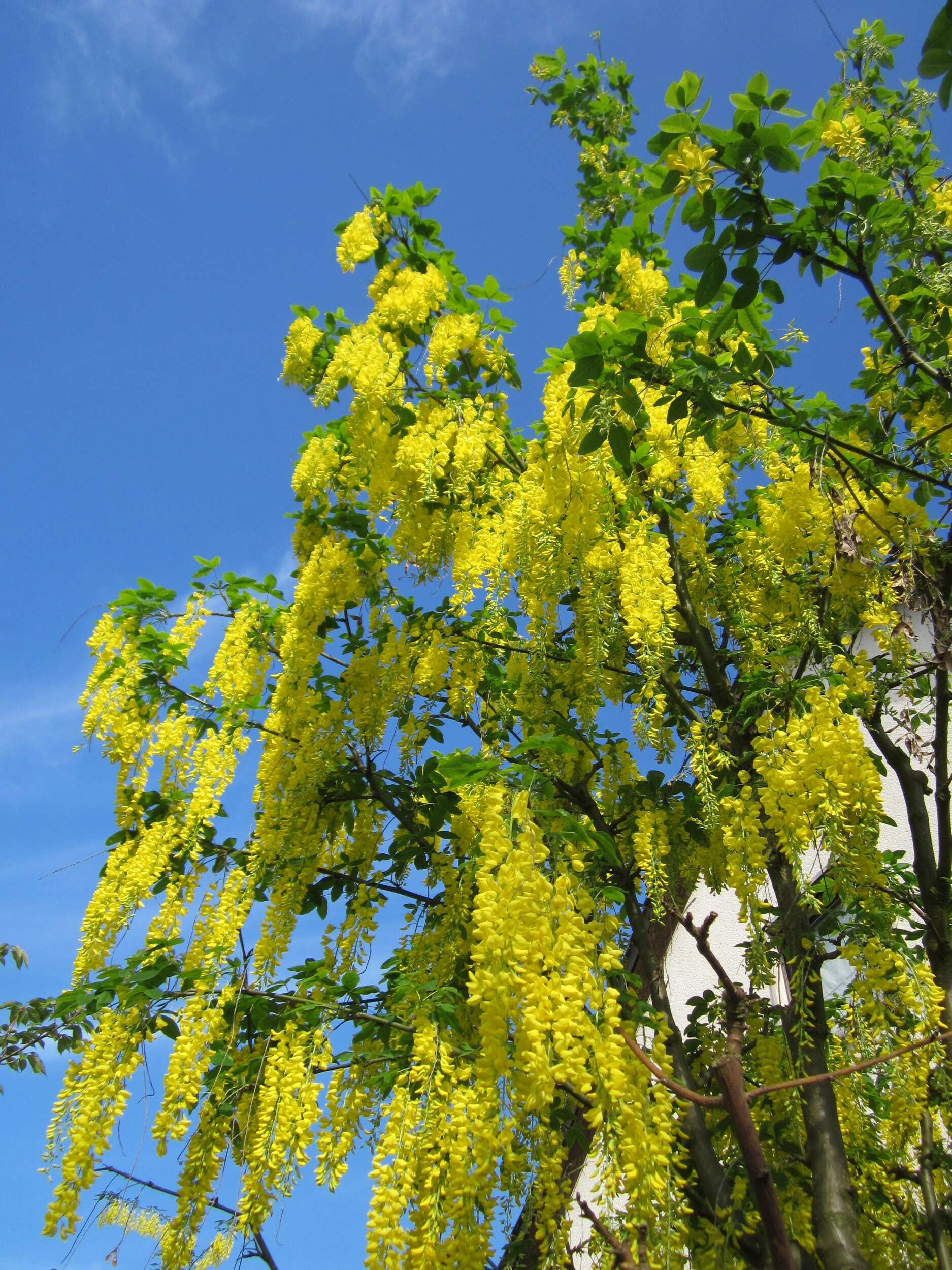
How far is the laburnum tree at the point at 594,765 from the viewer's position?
2.62 metres

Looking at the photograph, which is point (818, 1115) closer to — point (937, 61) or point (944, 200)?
point (937, 61)

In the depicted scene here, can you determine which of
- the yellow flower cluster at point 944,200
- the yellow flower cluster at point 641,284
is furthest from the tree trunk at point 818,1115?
the yellow flower cluster at point 944,200

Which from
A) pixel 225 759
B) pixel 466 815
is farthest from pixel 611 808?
pixel 225 759

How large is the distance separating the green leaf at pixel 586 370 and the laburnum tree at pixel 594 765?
0.01 m

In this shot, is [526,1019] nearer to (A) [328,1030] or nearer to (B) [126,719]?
(A) [328,1030]

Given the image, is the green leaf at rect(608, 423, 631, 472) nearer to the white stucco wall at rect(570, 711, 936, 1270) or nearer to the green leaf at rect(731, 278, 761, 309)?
the green leaf at rect(731, 278, 761, 309)

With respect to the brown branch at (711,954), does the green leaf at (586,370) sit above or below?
above

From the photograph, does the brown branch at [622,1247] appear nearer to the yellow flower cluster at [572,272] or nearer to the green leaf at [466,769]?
the green leaf at [466,769]

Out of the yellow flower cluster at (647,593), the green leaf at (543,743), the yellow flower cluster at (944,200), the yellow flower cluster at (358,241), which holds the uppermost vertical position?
the yellow flower cluster at (358,241)

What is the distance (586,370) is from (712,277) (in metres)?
0.56

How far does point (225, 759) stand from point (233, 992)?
128cm

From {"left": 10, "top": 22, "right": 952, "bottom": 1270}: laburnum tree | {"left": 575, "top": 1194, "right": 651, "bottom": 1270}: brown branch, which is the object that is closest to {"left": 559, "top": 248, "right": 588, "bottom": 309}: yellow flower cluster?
{"left": 10, "top": 22, "right": 952, "bottom": 1270}: laburnum tree

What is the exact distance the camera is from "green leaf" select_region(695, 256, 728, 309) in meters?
2.49

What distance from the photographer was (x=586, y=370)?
293cm
